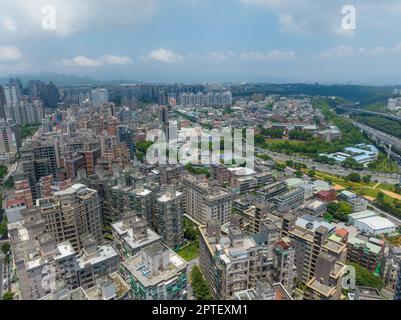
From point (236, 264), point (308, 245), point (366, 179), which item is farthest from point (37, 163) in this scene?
point (366, 179)

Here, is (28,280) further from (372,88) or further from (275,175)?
(372,88)

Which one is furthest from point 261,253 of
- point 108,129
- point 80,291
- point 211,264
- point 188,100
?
point 188,100

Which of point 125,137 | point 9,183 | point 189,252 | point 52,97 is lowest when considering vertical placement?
point 189,252

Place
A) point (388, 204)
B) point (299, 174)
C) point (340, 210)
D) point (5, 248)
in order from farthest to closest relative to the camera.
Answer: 1. point (299, 174)
2. point (388, 204)
3. point (340, 210)
4. point (5, 248)

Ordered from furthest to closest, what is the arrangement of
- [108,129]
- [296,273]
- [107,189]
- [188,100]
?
[188,100], [108,129], [107,189], [296,273]

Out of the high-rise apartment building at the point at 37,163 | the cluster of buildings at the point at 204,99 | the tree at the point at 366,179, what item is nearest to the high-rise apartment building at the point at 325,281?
the high-rise apartment building at the point at 37,163

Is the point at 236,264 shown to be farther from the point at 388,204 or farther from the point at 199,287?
the point at 388,204

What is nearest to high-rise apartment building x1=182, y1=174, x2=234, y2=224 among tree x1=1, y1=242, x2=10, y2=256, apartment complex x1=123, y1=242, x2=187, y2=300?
apartment complex x1=123, y1=242, x2=187, y2=300

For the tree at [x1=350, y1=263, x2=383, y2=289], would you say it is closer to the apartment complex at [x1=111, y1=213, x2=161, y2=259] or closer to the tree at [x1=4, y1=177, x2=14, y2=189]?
the apartment complex at [x1=111, y1=213, x2=161, y2=259]
